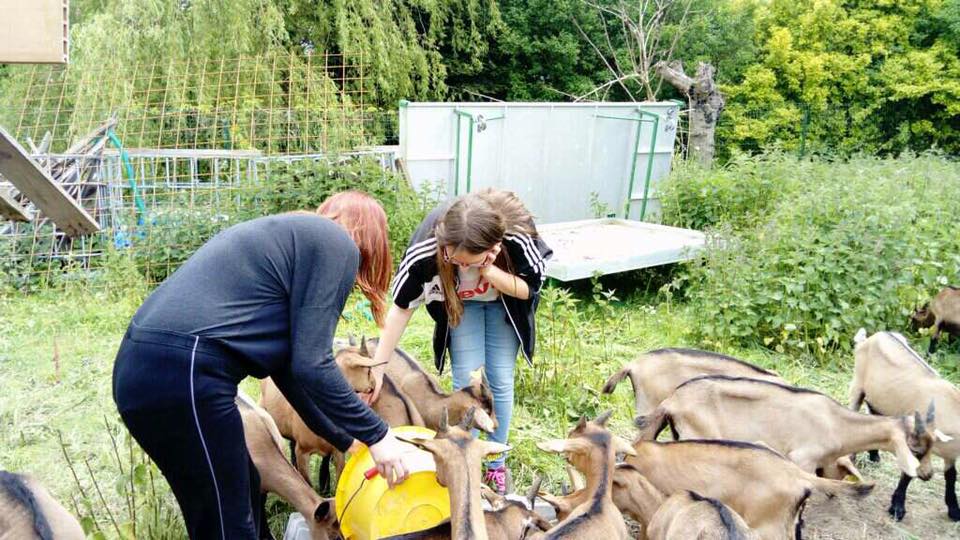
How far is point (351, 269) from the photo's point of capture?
2.67 m

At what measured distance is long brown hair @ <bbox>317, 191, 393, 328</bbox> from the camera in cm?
295

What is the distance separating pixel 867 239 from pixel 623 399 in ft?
9.26

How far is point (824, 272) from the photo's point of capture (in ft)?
22.3

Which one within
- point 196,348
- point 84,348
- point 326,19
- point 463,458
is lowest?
point 84,348

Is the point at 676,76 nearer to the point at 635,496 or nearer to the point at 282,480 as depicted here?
the point at 635,496

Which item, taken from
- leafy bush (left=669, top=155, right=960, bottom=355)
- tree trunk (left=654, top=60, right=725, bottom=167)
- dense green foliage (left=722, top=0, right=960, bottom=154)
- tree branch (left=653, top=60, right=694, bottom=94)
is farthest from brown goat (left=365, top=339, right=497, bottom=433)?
dense green foliage (left=722, top=0, right=960, bottom=154)

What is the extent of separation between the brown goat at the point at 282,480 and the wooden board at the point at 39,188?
101 cm

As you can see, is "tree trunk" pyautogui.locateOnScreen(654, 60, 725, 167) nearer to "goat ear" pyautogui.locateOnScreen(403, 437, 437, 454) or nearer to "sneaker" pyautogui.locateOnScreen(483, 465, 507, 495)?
"sneaker" pyautogui.locateOnScreen(483, 465, 507, 495)

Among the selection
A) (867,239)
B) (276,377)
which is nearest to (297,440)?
(276,377)

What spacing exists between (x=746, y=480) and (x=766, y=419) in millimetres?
773

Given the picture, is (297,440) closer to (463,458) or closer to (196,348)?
(463,458)

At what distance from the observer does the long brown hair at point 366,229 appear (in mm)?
2949

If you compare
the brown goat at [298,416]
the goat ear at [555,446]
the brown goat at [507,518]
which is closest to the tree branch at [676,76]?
the brown goat at [298,416]

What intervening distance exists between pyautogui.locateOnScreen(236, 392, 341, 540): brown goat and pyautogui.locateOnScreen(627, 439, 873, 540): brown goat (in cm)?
155
